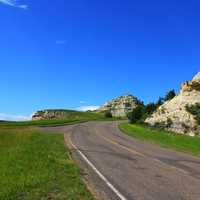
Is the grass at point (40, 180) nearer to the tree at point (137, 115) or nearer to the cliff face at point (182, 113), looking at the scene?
the cliff face at point (182, 113)

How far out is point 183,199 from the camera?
1099 cm

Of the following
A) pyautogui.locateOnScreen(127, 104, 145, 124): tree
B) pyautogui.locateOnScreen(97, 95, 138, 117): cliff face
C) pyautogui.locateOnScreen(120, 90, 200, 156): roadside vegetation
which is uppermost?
pyautogui.locateOnScreen(97, 95, 138, 117): cliff face

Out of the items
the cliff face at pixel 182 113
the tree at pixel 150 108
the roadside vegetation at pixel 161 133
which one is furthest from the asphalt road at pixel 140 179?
the tree at pixel 150 108

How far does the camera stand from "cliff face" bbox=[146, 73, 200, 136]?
50.3 m

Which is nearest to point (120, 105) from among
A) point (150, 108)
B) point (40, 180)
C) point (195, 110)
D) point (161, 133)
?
point (150, 108)

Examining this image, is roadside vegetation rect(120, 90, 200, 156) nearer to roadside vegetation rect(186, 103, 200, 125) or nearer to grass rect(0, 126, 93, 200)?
roadside vegetation rect(186, 103, 200, 125)

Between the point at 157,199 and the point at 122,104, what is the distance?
6783 inches

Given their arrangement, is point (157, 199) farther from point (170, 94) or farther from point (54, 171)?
point (170, 94)

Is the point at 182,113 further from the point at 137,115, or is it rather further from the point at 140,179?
the point at 140,179

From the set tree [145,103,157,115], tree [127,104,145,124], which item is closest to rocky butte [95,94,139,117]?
tree [127,104,145,124]

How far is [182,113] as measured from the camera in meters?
53.7

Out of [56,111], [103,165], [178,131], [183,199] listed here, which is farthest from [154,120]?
[56,111]

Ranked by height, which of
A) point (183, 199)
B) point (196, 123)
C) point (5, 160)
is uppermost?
point (196, 123)

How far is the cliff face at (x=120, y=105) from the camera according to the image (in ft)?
585
